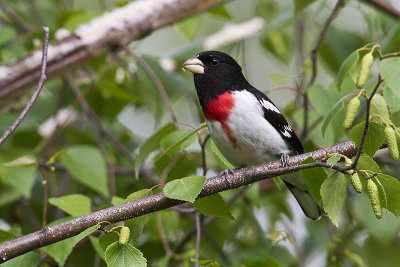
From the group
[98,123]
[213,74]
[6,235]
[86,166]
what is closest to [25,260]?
[6,235]

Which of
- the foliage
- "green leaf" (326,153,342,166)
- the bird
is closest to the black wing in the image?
the bird

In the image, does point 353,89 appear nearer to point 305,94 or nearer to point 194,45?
point 305,94

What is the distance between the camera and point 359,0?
13.3 feet

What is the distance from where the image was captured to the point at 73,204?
2568 millimetres

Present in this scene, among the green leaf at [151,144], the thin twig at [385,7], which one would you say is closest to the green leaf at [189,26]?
the thin twig at [385,7]

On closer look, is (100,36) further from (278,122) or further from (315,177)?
(315,177)

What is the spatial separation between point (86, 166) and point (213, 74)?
2.74ft

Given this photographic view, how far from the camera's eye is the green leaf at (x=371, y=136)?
2125 millimetres

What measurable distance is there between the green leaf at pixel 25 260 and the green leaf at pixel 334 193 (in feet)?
3.81

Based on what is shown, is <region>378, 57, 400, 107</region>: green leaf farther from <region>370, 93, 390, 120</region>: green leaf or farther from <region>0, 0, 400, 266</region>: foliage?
<region>370, 93, 390, 120</region>: green leaf

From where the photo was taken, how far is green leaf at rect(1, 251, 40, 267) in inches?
95.3

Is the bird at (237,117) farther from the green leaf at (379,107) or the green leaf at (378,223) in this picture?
the green leaf at (379,107)

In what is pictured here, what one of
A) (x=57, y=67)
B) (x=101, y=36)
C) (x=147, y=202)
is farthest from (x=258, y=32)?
(x=147, y=202)

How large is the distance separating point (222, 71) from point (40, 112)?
1.61 m
